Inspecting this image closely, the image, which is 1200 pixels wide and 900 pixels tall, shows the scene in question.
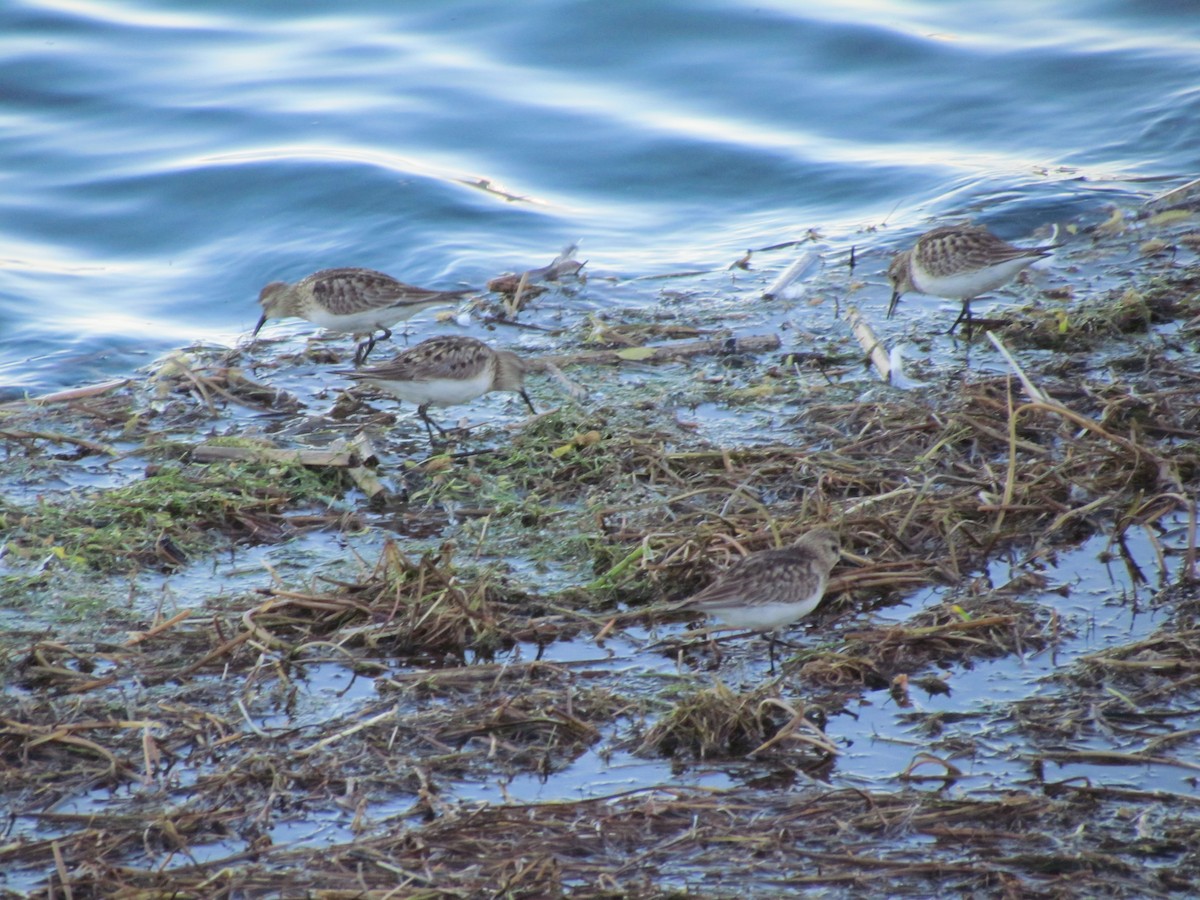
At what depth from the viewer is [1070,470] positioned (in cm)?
686

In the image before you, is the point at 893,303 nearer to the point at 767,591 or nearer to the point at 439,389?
the point at 439,389

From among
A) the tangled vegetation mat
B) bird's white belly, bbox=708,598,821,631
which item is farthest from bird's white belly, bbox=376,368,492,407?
bird's white belly, bbox=708,598,821,631

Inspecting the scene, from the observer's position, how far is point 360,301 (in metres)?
10.0

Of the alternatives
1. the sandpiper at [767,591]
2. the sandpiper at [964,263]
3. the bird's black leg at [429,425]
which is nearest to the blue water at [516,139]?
the sandpiper at [964,263]

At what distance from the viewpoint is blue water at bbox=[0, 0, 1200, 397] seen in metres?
12.9

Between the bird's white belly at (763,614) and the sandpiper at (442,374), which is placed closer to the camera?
the bird's white belly at (763,614)

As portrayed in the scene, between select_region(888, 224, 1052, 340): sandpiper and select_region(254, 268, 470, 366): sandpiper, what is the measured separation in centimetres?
334

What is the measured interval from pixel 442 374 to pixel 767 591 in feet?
11.2

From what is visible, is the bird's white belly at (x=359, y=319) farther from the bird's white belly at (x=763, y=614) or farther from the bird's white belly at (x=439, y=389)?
the bird's white belly at (x=763, y=614)

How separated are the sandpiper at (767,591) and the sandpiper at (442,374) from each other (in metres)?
3.00

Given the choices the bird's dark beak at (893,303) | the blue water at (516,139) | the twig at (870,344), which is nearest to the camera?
the twig at (870,344)

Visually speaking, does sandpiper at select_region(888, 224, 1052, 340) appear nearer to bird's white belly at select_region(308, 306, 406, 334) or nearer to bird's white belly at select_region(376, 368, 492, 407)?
bird's white belly at select_region(376, 368, 492, 407)

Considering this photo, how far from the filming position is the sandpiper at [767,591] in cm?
541

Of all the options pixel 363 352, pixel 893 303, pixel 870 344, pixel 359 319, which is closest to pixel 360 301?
pixel 359 319
